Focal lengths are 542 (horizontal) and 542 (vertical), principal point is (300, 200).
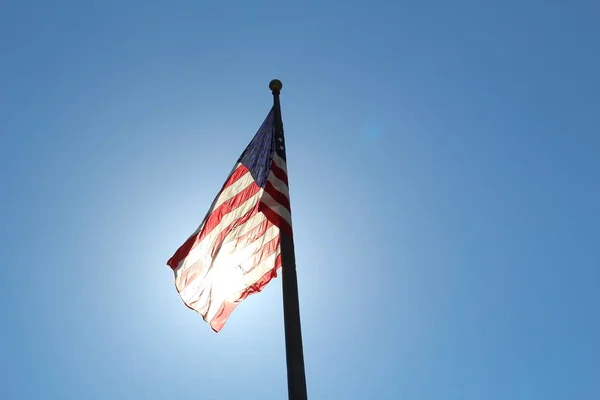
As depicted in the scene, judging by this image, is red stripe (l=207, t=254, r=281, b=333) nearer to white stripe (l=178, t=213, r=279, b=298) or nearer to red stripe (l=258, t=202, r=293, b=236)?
white stripe (l=178, t=213, r=279, b=298)

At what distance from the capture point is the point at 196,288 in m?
10.1

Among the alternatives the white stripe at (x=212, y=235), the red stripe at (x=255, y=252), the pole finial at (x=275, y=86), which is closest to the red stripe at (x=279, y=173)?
the white stripe at (x=212, y=235)

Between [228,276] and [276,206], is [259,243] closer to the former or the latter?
[228,276]

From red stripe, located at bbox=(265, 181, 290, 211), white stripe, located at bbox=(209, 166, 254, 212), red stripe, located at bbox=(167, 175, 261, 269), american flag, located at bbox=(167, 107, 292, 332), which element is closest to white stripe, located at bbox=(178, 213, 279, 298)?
american flag, located at bbox=(167, 107, 292, 332)

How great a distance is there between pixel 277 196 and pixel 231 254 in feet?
6.15

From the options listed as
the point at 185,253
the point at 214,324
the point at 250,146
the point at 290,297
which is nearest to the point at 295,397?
the point at 290,297

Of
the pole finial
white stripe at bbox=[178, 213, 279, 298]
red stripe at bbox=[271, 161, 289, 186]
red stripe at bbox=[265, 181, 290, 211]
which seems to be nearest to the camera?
red stripe at bbox=[265, 181, 290, 211]

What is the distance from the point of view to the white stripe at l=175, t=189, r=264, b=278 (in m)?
10.2

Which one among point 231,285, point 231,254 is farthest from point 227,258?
point 231,285

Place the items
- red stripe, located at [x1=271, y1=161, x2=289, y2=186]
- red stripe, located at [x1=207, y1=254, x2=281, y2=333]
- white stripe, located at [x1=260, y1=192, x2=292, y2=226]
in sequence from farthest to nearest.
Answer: red stripe, located at [x1=207, y1=254, x2=281, y2=333]
red stripe, located at [x1=271, y1=161, x2=289, y2=186]
white stripe, located at [x1=260, y1=192, x2=292, y2=226]

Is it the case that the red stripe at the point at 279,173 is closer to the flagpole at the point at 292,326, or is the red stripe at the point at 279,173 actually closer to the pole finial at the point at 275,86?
the flagpole at the point at 292,326

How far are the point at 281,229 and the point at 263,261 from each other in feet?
5.76

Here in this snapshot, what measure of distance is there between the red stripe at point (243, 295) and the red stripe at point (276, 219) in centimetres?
156

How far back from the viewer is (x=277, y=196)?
879 centimetres
